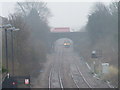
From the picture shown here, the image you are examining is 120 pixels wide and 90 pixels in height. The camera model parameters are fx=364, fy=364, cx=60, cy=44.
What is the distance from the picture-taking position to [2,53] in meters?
22.0

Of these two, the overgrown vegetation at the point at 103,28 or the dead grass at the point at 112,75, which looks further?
the overgrown vegetation at the point at 103,28

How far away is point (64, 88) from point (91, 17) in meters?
22.5

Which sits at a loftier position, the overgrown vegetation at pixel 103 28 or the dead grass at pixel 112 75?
the overgrown vegetation at pixel 103 28

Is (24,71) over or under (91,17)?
under

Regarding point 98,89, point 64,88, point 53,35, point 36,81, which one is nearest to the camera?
point 98,89

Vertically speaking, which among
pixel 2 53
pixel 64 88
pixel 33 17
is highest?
pixel 33 17

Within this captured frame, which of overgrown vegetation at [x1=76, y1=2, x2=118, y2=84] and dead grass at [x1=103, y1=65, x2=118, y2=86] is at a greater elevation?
overgrown vegetation at [x1=76, y1=2, x2=118, y2=84]

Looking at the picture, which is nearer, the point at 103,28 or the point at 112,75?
the point at 112,75

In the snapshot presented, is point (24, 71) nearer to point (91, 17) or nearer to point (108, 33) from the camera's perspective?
point (108, 33)

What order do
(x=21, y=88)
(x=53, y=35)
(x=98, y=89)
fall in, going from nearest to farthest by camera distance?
(x=21, y=88) < (x=98, y=89) < (x=53, y=35)

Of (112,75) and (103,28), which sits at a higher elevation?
(103,28)

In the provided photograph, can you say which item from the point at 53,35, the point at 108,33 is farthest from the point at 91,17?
the point at 53,35

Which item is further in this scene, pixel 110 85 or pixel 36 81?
pixel 36 81

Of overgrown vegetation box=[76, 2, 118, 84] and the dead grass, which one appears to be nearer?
the dead grass
